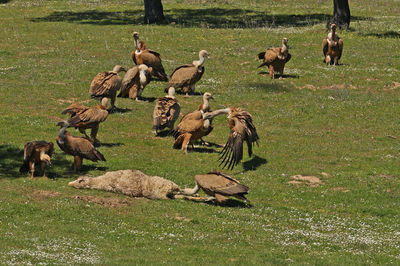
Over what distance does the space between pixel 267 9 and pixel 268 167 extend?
38.2 m

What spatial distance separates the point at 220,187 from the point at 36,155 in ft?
19.2

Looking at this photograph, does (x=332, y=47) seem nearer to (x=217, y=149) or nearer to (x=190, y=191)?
(x=217, y=149)

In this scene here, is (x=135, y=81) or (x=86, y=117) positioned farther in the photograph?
(x=135, y=81)

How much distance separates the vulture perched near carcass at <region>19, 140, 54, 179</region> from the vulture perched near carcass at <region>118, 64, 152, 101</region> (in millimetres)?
11601

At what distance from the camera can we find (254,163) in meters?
24.8

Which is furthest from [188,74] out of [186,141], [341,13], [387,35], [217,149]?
[387,35]

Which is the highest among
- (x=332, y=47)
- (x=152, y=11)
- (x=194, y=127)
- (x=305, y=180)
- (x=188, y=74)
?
(x=152, y=11)

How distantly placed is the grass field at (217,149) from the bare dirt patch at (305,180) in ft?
0.83

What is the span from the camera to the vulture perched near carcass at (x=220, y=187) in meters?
19.2

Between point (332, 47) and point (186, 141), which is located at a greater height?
point (332, 47)

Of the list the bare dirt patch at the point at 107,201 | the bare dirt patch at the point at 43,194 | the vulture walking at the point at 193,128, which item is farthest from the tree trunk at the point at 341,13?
the bare dirt patch at the point at 43,194

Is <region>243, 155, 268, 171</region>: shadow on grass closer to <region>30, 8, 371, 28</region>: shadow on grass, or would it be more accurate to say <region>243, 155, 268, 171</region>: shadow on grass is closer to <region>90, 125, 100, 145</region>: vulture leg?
<region>90, 125, 100, 145</region>: vulture leg

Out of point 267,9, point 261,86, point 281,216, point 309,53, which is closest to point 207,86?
point 261,86

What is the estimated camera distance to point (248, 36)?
155 ft
